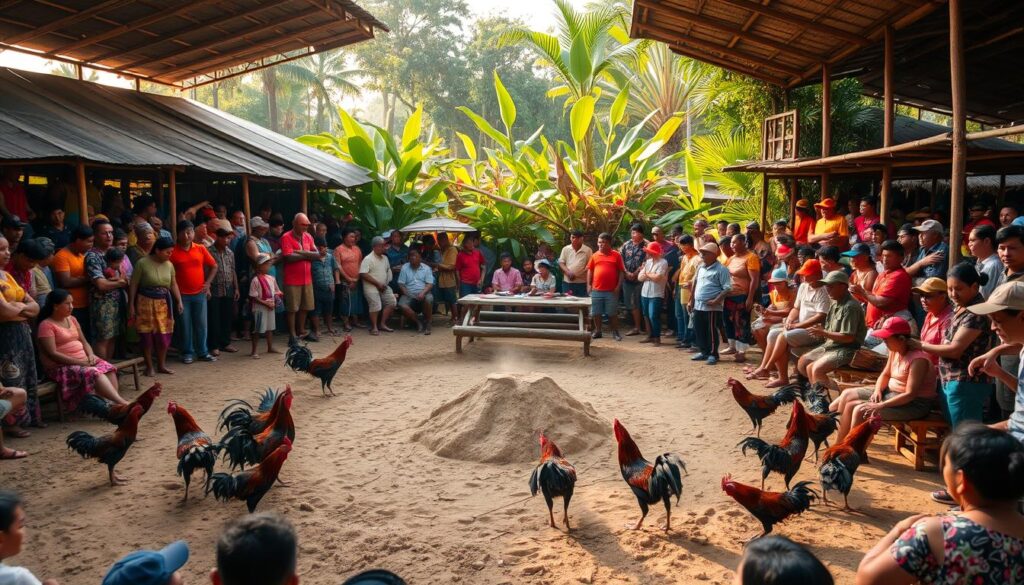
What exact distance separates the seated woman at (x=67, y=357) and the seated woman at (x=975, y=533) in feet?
19.6

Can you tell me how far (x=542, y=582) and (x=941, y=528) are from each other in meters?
2.15

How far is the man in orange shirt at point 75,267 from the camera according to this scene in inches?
274

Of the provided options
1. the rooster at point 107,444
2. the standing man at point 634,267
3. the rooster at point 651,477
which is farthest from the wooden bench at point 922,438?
the standing man at point 634,267

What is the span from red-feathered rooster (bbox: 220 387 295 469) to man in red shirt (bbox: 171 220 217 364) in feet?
11.3

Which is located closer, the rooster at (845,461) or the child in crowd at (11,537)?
the child in crowd at (11,537)

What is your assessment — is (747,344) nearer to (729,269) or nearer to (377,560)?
(729,269)

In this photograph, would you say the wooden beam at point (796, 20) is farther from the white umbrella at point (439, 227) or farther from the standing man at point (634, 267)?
the white umbrella at point (439, 227)

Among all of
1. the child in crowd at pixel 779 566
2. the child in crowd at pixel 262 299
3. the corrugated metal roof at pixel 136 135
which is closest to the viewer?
the child in crowd at pixel 779 566

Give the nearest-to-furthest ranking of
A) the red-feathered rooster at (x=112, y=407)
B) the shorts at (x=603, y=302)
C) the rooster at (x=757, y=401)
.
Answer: the red-feathered rooster at (x=112, y=407)
the rooster at (x=757, y=401)
the shorts at (x=603, y=302)

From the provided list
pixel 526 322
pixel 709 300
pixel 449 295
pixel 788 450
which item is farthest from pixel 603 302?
pixel 788 450

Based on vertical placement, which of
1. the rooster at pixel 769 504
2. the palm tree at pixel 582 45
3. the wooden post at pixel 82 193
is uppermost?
the palm tree at pixel 582 45

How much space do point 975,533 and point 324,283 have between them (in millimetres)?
9351

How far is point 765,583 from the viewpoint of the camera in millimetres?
1791

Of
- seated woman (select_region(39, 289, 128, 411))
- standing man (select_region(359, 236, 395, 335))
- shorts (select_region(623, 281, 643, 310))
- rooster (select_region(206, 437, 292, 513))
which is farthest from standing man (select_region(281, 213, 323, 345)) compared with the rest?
rooster (select_region(206, 437, 292, 513))
